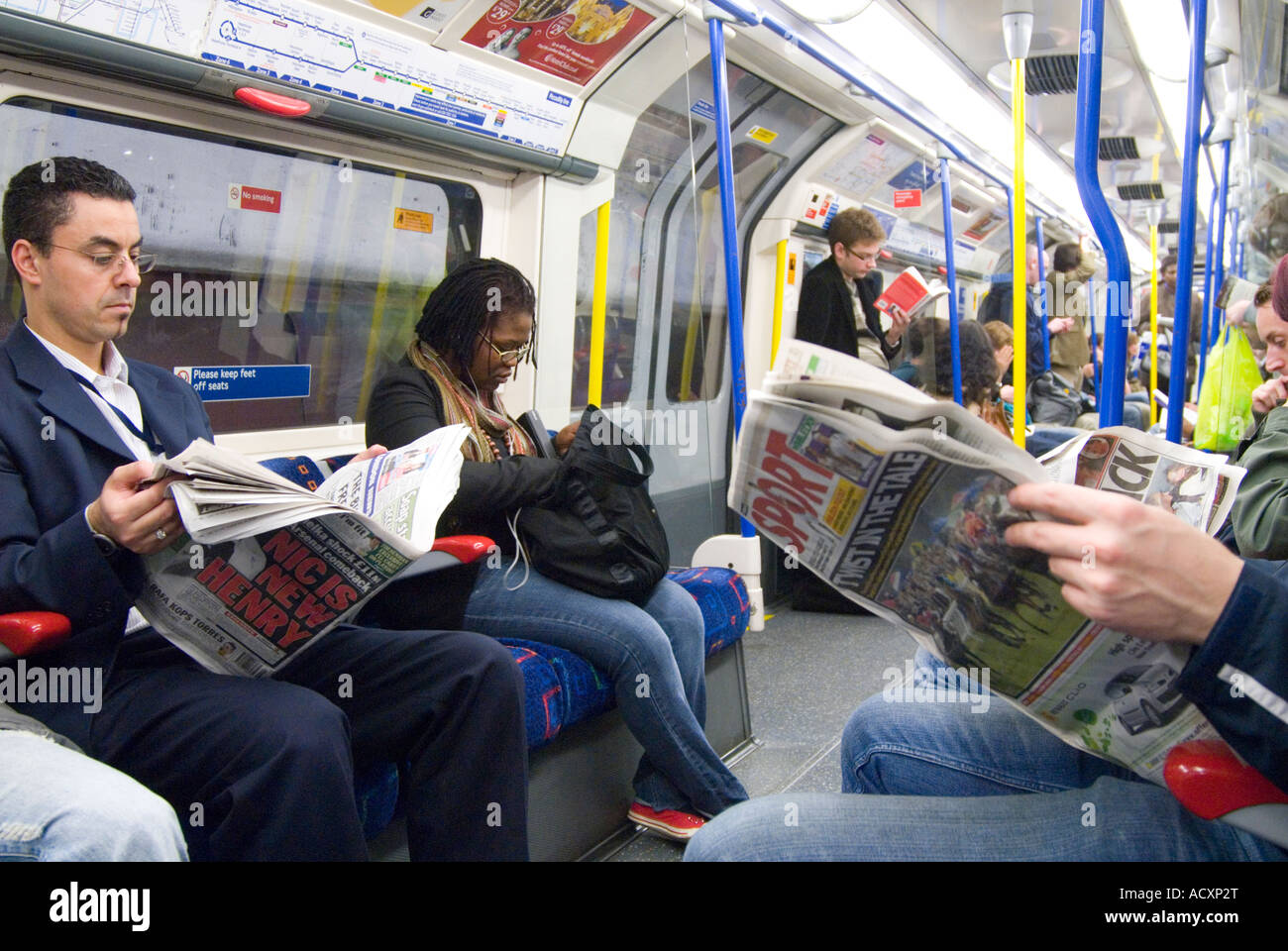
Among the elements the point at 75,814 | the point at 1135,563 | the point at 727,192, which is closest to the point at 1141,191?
the point at 727,192

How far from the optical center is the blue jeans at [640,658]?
244 centimetres

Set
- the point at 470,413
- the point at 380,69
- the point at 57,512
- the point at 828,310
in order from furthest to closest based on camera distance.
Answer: the point at 828,310 < the point at 380,69 < the point at 470,413 < the point at 57,512

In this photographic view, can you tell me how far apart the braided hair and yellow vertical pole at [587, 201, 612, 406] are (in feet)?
3.86

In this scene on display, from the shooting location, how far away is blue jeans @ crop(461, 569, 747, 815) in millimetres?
2439

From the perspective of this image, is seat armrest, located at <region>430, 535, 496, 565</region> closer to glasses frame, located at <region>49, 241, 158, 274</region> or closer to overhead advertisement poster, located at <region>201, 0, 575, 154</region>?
glasses frame, located at <region>49, 241, 158, 274</region>

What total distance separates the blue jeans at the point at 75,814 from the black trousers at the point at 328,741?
21 cm

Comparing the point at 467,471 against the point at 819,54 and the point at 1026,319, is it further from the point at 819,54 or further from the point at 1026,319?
the point at 1026,319

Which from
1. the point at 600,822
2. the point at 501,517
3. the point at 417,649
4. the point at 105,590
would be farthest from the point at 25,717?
the point at 600,822

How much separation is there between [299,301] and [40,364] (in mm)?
1404

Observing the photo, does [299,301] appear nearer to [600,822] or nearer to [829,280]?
[600,822]

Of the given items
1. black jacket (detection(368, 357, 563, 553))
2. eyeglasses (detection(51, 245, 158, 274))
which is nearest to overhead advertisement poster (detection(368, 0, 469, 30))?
black jacket (detection(368, 357, 563, 553))

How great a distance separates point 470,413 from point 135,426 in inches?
37.8

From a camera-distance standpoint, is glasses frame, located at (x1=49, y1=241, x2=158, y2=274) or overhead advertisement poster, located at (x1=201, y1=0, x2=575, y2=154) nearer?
glasses frame, located at (x1=49, y1=241, x2=158, y2=274)

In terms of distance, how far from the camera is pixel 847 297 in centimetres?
527
